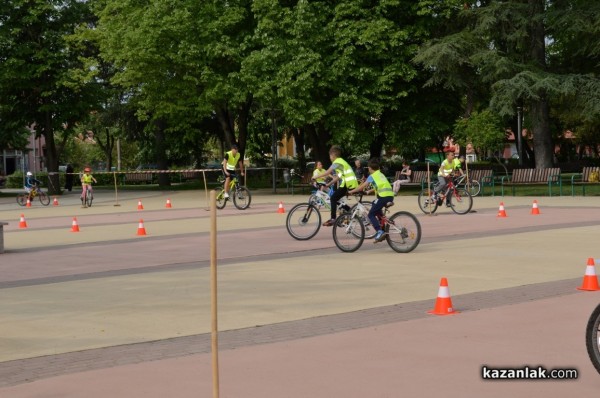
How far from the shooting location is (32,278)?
13445 mm

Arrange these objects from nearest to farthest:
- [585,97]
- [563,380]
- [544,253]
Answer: [563,380] → [544,253] → [585,97]

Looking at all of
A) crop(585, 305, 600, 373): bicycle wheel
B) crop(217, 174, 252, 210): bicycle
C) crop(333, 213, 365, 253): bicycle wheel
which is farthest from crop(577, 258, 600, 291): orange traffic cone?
crop(217, 174, 252, 210): bicycle

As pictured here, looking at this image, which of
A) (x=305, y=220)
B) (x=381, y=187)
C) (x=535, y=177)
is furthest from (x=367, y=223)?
(x=535, y=177)

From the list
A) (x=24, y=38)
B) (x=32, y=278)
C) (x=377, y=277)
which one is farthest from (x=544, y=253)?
(x=24, y=38)

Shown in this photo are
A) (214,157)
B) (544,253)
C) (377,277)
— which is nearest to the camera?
(377,277)

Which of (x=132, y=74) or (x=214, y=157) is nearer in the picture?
(x=132, y=74)

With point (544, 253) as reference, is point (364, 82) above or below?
above

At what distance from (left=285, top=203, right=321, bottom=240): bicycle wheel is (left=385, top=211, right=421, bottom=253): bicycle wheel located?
279cm

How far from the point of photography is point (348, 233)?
1606 cm

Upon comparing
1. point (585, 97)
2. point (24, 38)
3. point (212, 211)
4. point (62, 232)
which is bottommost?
point (62, 232)

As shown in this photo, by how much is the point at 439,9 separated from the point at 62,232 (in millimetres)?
25020

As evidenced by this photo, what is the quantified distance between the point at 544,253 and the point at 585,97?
1008 inches

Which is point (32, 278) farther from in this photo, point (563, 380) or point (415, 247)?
point (563, 380)

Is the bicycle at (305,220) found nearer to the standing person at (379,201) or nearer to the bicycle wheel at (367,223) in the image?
the bicycle wheel at (367,223)
